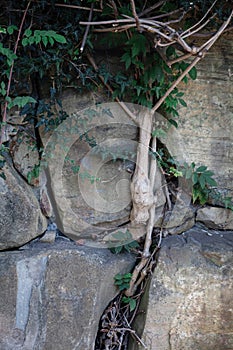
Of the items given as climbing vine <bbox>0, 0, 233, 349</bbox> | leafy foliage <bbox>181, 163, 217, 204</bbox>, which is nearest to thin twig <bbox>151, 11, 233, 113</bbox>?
climbing vine <bbox>0, 0, 233, 349</bbox>

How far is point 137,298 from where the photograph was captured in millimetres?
1628

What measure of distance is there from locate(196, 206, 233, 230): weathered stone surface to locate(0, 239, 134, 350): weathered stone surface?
20.2 inches

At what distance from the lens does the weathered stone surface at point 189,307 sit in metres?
1.55

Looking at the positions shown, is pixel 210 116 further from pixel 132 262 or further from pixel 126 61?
pixel 132 262

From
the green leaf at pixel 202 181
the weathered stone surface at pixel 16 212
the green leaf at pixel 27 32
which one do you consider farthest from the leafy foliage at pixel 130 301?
the green leaf at pixel 27 32

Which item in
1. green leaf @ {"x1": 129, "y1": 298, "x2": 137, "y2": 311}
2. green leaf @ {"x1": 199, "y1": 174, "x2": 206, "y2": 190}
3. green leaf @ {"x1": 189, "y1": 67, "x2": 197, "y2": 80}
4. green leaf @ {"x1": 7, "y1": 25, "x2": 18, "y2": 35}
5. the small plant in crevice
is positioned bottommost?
green leaf @ {"x1": 129, "y1": 298, "x2": 137, "y2": 311}

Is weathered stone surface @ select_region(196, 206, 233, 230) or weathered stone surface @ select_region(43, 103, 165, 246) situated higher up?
weathered stone surface @ select_region(43, 103, 165, 246)

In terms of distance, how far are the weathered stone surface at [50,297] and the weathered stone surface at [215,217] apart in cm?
51

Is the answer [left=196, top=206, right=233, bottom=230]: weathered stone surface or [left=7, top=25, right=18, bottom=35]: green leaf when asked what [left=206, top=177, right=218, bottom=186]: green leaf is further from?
[left=7, top=25, right=18, bottom=35]: green leaf

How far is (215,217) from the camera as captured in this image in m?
1.75

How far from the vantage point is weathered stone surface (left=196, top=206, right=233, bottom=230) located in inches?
68.7

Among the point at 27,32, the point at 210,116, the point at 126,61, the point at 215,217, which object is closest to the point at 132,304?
the point at 215,217

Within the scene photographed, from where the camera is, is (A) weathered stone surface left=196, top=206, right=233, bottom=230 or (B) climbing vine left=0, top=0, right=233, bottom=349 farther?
(A) weathered stone surface left=196, top=206, right=233, bottom=230

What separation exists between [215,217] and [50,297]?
82 centimetres
